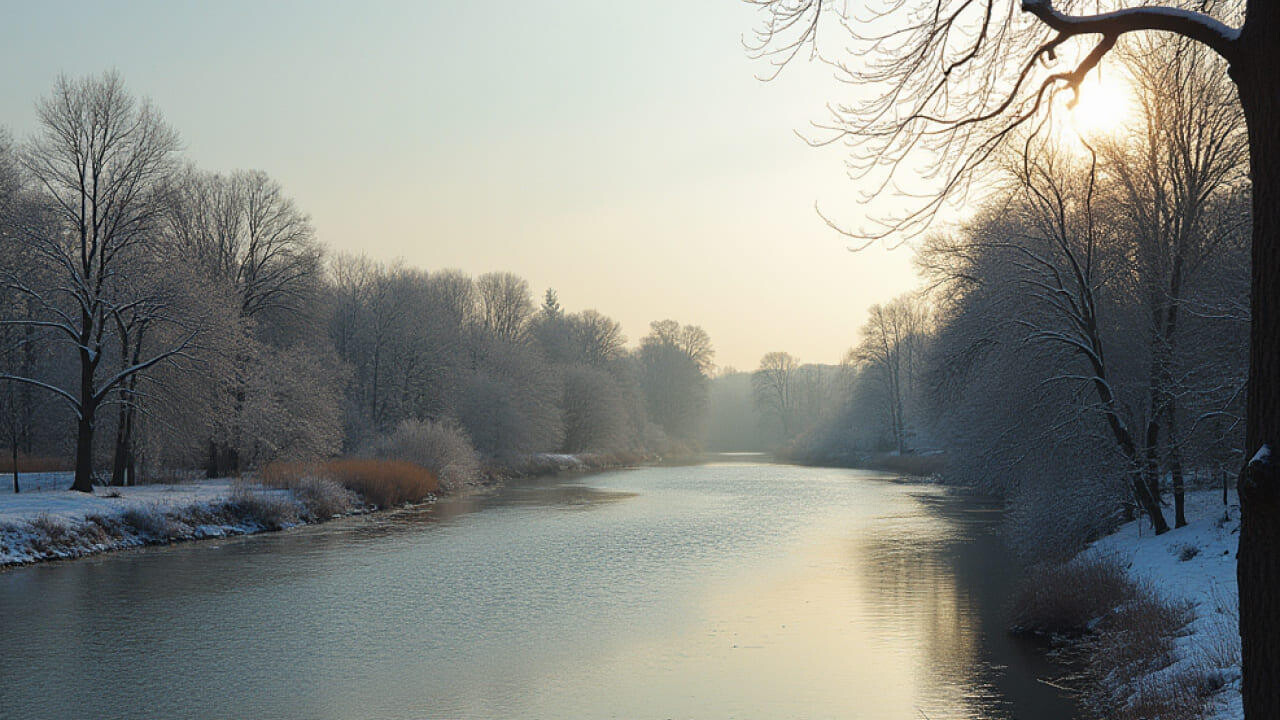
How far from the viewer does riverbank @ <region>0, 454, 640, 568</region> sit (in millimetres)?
20953

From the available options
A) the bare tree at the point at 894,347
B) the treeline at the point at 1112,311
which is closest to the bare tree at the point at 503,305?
the bare tree at the point at 894,347

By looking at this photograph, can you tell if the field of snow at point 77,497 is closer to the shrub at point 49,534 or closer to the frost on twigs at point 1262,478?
the shrub at point 49,534

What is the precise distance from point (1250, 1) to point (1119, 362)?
14.5 metres

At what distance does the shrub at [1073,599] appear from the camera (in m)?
13.3

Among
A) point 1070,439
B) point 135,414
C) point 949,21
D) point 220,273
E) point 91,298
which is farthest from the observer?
point 220,273

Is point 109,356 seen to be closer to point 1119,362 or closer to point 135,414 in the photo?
point 135,414

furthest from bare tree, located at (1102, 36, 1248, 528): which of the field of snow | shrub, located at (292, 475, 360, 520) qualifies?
the field of snow

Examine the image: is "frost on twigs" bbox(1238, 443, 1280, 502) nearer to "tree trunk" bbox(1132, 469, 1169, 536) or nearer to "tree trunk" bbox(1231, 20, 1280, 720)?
"tree trunk" bbox(1231, 20, 1280, 720)

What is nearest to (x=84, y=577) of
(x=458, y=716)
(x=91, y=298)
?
(x=91, y=298)

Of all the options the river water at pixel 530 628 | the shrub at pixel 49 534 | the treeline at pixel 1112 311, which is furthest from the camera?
the shrub at pixel 49 534

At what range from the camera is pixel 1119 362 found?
18.0 metres

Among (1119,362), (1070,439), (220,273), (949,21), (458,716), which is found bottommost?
(458,716)

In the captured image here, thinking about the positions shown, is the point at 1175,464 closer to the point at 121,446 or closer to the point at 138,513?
the point at 138,513

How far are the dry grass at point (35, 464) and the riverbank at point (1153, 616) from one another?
34900 millimetres
